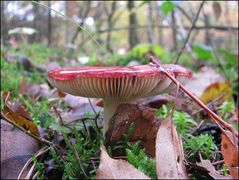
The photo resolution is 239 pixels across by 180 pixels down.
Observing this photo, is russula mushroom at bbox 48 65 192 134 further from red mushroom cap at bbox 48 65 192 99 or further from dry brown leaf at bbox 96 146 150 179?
dry brown leaf at bbox 96 146 150 179

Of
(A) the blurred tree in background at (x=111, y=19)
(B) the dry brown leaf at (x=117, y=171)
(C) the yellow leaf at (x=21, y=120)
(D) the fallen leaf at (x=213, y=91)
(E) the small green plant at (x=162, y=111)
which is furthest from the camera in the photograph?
(A) the blurred tree in background at (x=111, y=19)

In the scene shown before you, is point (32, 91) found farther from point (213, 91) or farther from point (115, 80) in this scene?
point (115, 80)

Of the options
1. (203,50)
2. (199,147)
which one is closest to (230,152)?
(199,147)

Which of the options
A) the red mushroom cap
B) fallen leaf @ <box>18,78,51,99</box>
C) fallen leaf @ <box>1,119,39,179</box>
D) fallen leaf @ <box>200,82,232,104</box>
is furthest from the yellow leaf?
fallen leaf @ <box>200,82,232,104</box>

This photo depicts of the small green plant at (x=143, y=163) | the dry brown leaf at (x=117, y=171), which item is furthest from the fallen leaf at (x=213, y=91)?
the dry brown leaf at (x=117, y=171)

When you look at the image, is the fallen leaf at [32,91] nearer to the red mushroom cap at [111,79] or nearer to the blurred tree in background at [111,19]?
the blurred tree in background at [111,19]

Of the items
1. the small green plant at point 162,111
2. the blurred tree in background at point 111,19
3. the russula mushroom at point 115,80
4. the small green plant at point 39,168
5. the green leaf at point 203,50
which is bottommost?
the small green plant at point 39,168
